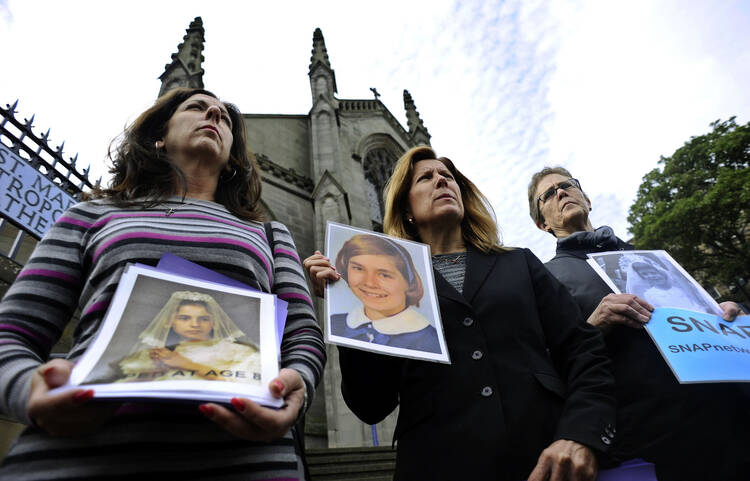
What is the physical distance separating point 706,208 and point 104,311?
20811mm

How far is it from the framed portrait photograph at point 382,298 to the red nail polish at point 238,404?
466 millimetres

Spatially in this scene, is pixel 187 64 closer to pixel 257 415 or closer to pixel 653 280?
pixel 653 280

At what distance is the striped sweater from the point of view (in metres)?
0.93

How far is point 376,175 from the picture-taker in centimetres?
1642

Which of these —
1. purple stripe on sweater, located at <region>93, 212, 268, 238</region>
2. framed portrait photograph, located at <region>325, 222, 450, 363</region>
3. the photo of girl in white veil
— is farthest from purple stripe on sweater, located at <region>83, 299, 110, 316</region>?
framed portrait photograph, located at <region>325, 222, 450, 363</region>

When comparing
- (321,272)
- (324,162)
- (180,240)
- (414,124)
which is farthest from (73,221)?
(414,124)

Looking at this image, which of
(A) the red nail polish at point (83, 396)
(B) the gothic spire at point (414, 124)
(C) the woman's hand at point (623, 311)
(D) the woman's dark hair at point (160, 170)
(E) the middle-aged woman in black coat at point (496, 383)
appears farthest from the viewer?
(B) the gothic spire at point (414, 124)

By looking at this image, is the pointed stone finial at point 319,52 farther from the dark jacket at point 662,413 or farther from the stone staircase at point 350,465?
the dark jacket at point 662,413

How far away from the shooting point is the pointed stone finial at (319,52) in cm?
1705

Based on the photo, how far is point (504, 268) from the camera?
1898mm

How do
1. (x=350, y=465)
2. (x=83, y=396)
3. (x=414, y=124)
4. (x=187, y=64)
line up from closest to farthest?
(x=83, y=396) < (x=350, y=465) < (x=187, y=64) < (x=414, y=124)

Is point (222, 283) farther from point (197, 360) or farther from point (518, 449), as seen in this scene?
point (518, 449)

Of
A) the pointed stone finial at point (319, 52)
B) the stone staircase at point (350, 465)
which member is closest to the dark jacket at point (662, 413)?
the stone staircase at point (350, 465)

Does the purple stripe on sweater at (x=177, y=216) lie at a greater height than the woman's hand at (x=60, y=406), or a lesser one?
greater
